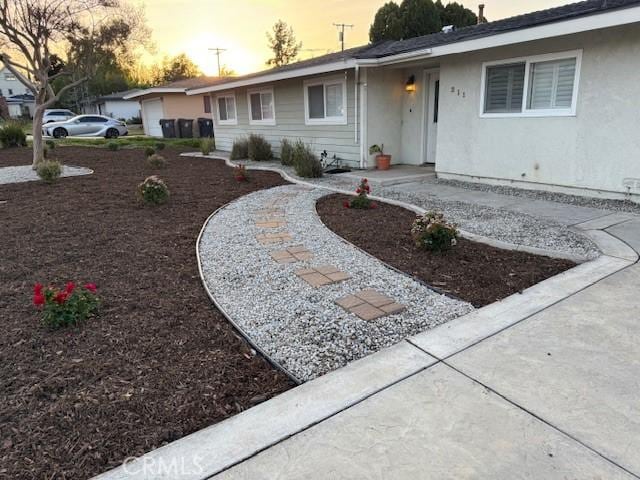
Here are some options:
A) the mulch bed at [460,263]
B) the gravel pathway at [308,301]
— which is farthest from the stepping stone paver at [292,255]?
the mulch bed at [460,263]

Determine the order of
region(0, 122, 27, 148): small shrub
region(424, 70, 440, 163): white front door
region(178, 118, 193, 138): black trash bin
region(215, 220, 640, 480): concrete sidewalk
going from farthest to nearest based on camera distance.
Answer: region(178, 118, 193, 138): black trash bin
region(0, 122, 27, 148): small shrub
region(424, 70, 440, 163): white front door
region(215, 220, 640, 480): concrete sidewalk

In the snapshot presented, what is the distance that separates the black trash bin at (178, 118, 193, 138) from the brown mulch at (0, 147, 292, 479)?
1951 cm

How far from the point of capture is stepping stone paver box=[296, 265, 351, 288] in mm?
3662

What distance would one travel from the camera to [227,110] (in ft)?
52.7

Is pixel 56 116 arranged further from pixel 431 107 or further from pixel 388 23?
pixel 431 107

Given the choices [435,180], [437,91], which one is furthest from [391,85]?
[435,180]

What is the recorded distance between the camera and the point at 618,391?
84.7 inches

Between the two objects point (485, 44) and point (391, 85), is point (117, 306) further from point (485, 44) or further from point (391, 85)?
point (391, 85)

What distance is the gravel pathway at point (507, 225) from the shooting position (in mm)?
4395

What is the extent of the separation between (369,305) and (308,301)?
480 millimetres

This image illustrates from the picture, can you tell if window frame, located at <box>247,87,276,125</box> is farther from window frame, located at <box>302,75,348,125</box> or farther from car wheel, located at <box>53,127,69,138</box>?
car wheel, located at <box>53,127,69,138</box>

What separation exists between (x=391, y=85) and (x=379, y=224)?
569 cm

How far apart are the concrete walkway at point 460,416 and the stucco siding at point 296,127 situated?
25.8 feet

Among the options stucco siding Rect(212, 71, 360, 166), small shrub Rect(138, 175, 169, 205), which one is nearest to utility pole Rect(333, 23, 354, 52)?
stucco siding Rect(212, 71, 360, 166)
